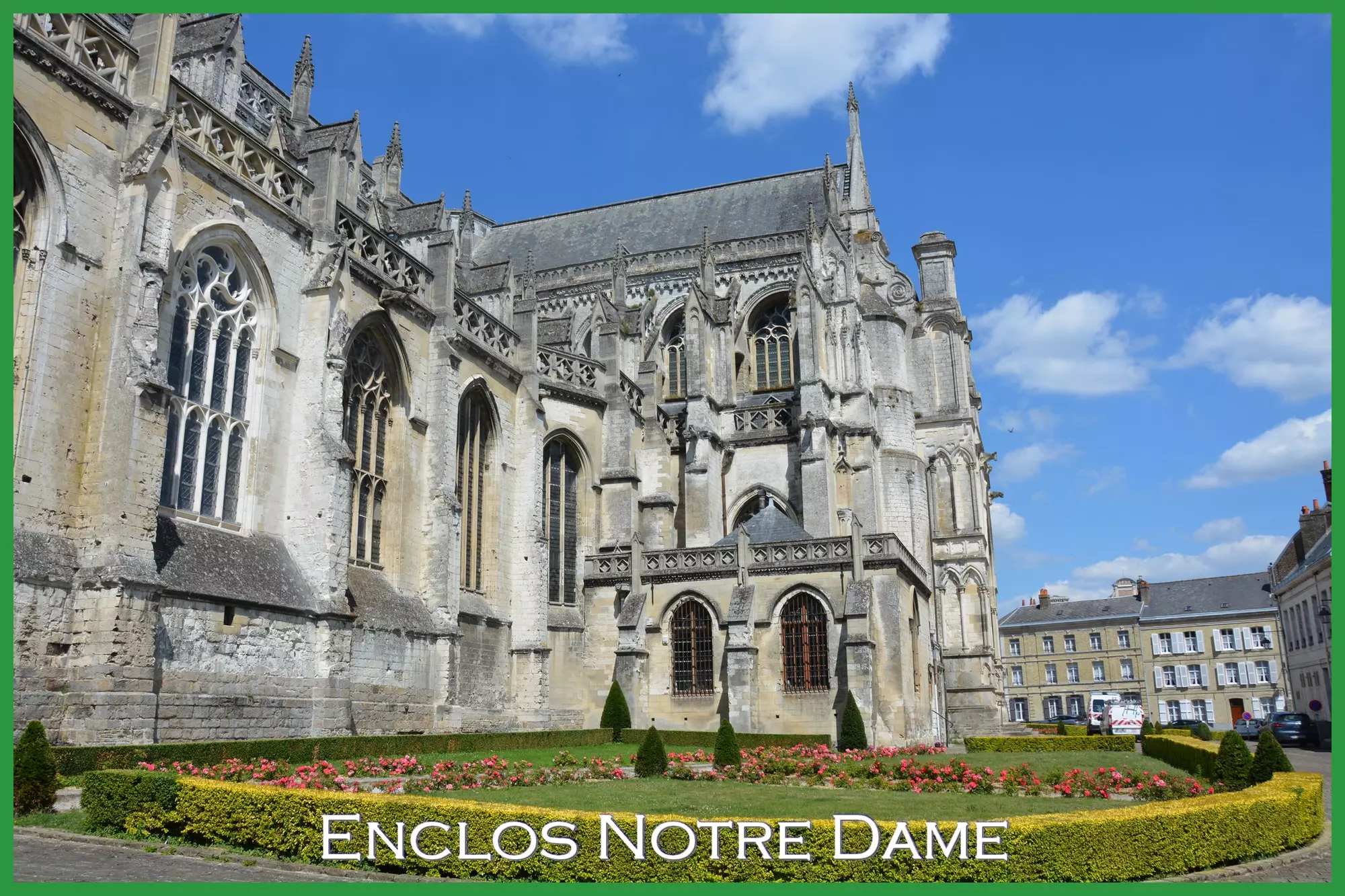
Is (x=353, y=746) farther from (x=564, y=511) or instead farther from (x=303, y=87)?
(x=303, y=87)

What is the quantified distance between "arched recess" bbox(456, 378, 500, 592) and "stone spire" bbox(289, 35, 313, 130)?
11.4 m

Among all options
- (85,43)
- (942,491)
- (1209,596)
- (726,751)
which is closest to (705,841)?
(726,751)

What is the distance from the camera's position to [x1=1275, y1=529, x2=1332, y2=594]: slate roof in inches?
1592

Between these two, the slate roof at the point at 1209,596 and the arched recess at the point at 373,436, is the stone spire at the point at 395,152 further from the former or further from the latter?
the slate roof at the point at 1209,596

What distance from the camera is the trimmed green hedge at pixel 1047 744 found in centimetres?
2644

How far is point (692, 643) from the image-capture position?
2862 centimetres

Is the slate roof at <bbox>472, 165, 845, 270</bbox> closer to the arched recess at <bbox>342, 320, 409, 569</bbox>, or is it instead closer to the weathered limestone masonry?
the weathered limestone masonry

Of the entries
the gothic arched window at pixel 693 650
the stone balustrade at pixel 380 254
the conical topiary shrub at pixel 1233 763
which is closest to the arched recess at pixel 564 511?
the gothic arched window at pixel 693 650

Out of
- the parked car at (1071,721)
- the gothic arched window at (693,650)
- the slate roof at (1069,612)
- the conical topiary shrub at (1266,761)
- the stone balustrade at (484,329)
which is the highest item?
the stone balustrade at (484,329)

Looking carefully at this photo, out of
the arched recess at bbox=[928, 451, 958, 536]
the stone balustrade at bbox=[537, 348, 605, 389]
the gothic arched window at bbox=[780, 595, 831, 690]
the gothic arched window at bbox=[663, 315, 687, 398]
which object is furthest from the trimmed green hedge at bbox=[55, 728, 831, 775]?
the arched recess at bbox=[928, 451, 958, 536]

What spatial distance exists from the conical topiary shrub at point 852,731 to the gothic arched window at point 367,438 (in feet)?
36.7

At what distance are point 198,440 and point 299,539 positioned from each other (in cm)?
269

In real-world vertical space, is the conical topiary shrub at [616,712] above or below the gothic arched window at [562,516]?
below

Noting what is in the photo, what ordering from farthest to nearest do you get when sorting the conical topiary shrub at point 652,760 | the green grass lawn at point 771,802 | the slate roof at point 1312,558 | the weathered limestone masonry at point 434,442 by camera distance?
the slate roof at point 1312,558 < the conical topiary shrub at point 652,760 < the weathered limestone masonry at point 434,442 < the green grass lawn at point 771,802
